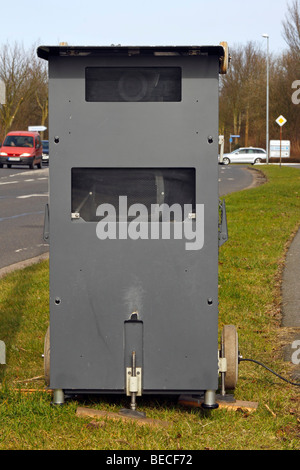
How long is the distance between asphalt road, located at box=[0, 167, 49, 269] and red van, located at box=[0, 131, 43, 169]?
40.1 ft

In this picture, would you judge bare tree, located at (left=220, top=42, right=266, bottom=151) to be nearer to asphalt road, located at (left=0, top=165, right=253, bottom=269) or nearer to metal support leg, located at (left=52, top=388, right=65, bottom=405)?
asphalt road, located at (left=0, top=165, right=253, bottom=269)

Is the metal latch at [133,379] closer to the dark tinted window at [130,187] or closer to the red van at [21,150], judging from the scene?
the dark tinted window at [130,187]

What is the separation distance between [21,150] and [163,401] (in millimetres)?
36343

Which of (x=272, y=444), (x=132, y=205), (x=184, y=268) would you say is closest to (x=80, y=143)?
(x=132, y=205)

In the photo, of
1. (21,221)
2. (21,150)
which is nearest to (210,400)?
(21,221)

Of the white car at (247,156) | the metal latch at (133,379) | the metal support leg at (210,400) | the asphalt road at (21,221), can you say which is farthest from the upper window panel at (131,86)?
the white car at (247,156)

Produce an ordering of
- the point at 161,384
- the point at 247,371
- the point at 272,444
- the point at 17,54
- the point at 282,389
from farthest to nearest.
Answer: the point at 17,54 < the point at 247,371 < the point at 282,389 < the point at 161,384 < the point at 272,444

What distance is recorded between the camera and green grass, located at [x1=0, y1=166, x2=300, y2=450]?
4.05m

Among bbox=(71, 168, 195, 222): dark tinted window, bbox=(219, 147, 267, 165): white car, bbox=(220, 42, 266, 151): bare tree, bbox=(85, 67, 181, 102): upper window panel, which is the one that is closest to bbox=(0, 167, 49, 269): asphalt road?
bbox=(71, 168, 195, 222): dark tinted window

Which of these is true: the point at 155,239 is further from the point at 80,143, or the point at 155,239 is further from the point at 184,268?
the point at 80,143

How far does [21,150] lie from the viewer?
40.2 m

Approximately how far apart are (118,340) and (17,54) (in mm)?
71425

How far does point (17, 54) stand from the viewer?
72938 mm

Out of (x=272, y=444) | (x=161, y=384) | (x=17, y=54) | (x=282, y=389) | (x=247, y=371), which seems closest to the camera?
(x=272, y=444)
